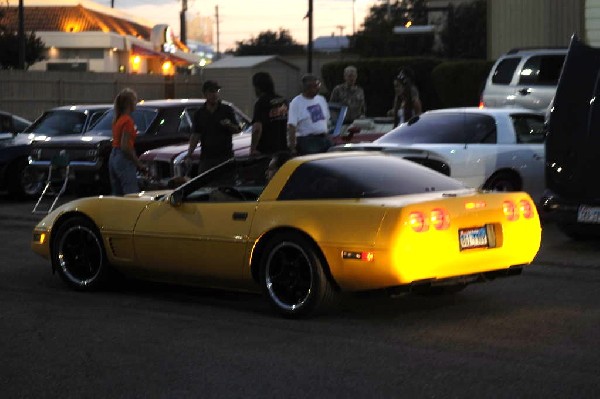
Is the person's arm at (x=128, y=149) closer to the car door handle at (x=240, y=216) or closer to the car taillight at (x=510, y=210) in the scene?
the car door handle at (x=240, y=216)

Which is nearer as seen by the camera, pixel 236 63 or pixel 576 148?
pixel 576 148

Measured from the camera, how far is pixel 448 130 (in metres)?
15.3

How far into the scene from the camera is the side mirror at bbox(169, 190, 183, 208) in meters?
9.67

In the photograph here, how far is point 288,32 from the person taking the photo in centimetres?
11269

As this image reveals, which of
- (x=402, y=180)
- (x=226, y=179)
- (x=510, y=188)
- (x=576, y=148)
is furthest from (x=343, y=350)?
(x=510, y=188)

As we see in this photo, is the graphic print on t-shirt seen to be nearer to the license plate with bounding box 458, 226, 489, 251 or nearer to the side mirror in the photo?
the side mirror

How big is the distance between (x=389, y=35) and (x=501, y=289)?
56490mm

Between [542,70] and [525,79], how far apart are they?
325 millimetres

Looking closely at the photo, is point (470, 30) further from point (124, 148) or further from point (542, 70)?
point (124, 148)

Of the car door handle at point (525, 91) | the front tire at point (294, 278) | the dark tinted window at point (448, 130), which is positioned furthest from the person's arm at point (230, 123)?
the car door handle at point (525, 91)

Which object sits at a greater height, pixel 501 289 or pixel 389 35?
pixel 389 35

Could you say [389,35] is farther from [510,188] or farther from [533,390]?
[533,390]

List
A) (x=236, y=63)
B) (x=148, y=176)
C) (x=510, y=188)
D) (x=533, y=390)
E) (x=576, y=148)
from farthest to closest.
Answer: (x=236, y=63) < (x=148, y=176) < (x=510, y=188) < (x=576, y=148) < (x=533, y=390)

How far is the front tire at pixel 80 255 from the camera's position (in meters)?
10.2
